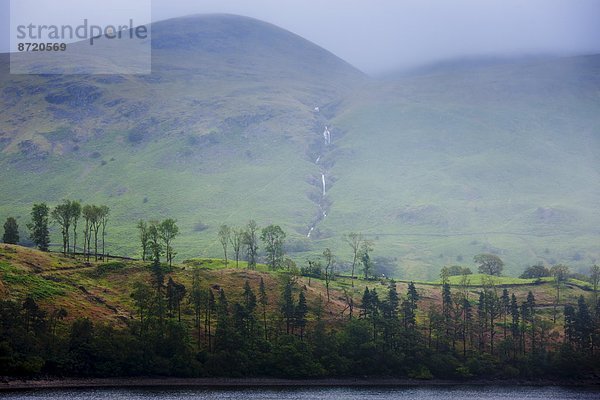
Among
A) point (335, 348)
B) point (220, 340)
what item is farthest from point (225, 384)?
point (335, 348)

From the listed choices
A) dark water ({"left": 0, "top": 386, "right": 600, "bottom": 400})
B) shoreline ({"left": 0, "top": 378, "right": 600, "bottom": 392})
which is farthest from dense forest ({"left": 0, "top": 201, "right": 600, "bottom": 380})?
dark water ({"left": 0, "top": 386, "right": 600, "bottom": 400})

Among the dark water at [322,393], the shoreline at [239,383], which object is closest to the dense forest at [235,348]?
the shoreline at [239,383]

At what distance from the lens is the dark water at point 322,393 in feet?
482

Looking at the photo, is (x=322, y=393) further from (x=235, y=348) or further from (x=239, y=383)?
(x=235, y=348)

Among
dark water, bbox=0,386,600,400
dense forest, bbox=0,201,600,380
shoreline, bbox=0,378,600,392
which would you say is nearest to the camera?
dark water, bbox=0,386,600,400

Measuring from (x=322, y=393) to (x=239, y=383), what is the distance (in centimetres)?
2153

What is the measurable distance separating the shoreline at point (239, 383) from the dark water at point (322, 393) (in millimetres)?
3764

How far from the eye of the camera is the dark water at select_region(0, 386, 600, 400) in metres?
147

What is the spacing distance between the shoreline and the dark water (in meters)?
3.76

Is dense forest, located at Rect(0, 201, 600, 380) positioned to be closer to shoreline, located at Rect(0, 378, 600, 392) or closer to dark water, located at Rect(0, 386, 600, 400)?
shoreline, located at Rect(0, 378, 600, 392)

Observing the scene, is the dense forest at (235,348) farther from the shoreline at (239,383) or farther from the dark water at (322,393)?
the dark water at (322,393)

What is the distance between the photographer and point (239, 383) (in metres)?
172

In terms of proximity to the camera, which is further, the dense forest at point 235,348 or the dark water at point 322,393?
the dense forest at point 235,348

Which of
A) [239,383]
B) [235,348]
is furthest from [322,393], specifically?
[235,348]
